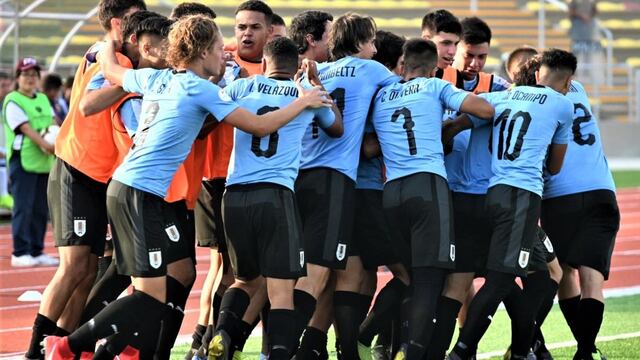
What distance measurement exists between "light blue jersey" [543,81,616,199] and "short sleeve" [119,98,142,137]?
2.70 metres

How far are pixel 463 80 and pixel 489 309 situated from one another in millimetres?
1885

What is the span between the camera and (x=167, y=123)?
6148mm

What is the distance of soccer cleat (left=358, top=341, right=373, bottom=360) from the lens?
7054 mm

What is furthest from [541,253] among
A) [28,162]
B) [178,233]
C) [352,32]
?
[28,162]

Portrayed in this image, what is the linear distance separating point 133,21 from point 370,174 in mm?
1697

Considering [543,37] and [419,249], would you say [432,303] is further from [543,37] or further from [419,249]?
[543,37]

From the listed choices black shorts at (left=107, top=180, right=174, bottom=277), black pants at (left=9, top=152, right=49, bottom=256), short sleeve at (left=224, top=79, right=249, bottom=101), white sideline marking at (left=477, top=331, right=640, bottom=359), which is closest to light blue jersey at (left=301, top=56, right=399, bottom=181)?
short sleeve at (left=224, top=79, right=249, bottom=101)

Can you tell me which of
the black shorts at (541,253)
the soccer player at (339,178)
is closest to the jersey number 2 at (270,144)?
the soccer player at (339,178)

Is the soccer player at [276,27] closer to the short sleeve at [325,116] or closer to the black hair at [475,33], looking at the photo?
the black hair at [475,33]

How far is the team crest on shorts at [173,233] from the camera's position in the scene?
6340 mm

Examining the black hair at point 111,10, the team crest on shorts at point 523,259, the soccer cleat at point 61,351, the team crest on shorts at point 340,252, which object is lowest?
the soccer cleat at point 61,351

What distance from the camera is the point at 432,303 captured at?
21.3ft

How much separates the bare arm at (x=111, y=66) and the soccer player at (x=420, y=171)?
1490mm

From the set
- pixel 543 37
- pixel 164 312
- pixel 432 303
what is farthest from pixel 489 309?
pixel 543 37
